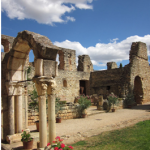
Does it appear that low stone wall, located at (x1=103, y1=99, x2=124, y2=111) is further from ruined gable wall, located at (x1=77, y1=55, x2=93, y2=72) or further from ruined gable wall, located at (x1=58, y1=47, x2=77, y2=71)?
ruined gable wall, located at (x1=77, y1=55, x2=93, y2=72)

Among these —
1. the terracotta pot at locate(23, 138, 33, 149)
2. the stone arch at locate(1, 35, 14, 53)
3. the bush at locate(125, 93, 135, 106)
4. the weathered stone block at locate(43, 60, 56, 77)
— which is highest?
the stone arch at locate(1, 35, 14, 53)

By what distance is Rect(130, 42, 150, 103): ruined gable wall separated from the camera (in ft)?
63.8

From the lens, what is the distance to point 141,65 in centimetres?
2073

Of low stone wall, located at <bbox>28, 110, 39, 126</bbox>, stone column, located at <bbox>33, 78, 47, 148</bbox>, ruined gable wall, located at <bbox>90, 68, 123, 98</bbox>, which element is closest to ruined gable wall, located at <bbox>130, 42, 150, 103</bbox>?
ruined gable wall, located at <bbox>90, 68, 123, 98</bbox>

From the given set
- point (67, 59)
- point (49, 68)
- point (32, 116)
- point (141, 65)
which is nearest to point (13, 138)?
point (49, 68)

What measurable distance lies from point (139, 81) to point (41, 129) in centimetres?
1820

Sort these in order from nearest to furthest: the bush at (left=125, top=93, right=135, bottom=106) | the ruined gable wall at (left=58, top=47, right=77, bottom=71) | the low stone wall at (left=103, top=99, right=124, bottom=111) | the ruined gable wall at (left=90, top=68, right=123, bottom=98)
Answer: the low stone wall at (left=103, top=99, right=124, bottom=111)
the bush at (left=125, top=93, right=135, bottom=106)
the ruined gable wall at (left=58, top=47, right=77, bottom=71)
the ruined gable wall at (left=90, top=68, right=123, bottom=98)

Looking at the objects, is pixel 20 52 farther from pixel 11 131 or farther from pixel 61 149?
pixel 61 149

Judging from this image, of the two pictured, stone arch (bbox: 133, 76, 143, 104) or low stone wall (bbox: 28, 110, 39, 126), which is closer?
low stone wall (bbox: 28, 110, 39, 126)

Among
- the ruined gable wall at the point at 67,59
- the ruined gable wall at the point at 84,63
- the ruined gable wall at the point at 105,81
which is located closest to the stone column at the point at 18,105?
the ruined gable wall at the point at 67,59

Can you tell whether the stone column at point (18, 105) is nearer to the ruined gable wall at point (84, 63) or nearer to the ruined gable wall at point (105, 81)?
the ruined gable wall at point (105, 81)

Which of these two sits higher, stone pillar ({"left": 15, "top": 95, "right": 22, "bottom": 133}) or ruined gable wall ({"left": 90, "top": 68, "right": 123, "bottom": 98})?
ruined gable wall ({"left": 90, "top": 68, "right": 123, "bottom": 98})

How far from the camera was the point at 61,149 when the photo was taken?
13.3 feet

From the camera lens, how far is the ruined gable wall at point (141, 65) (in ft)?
63.8
